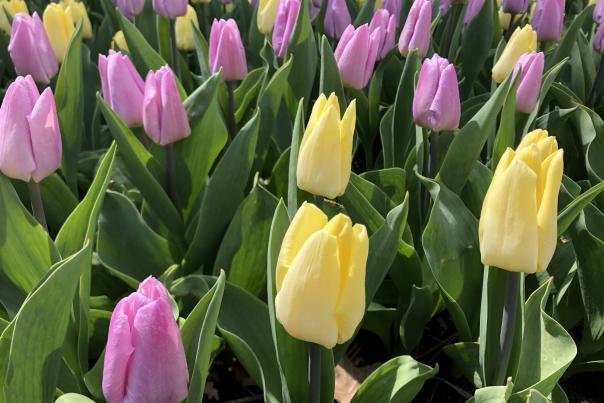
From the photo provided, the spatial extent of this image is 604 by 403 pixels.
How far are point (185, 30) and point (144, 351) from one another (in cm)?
135

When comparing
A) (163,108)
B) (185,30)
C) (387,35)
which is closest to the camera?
(163,108)

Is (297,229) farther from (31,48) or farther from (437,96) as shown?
(31,48)

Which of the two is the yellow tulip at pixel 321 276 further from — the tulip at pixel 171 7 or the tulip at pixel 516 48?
the tulip at pixel 171 7

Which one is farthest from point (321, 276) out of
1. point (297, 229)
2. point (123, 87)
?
point (123, 87)

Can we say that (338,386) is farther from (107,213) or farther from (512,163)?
(512,163)

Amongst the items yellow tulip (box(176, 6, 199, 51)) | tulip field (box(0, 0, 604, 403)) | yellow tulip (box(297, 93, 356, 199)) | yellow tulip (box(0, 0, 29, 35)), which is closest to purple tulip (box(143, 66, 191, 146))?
tulip field (box(0, 0, 604, 403))

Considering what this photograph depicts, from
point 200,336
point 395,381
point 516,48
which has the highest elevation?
point 516,48

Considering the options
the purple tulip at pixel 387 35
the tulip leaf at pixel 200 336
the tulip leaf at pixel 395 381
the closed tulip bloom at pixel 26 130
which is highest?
the closed tulip bloom at pixel 26 130

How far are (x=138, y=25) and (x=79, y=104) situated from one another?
60cm

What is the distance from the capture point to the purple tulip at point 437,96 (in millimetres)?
1167

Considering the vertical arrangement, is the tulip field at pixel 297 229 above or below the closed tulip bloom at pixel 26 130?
below

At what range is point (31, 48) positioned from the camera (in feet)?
4.53

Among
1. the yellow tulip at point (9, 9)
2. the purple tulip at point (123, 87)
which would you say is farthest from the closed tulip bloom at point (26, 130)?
the yellow tulip at point (9, 9)

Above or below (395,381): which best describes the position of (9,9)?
above
